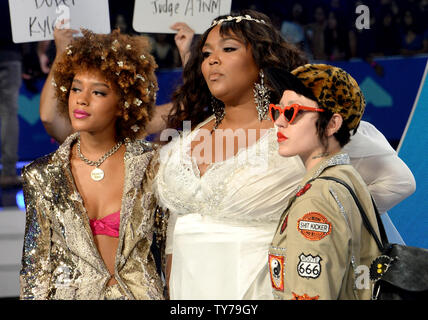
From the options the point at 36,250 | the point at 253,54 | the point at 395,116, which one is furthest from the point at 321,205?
the point at 395,116

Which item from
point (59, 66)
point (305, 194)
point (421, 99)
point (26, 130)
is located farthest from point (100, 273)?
point (26, 130)

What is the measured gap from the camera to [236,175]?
8.18 ft

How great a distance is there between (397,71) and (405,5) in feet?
1.98

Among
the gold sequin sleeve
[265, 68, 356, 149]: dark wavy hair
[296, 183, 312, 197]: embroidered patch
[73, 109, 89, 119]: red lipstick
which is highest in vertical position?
[265, 68, 356, 149]: dark wavy hair

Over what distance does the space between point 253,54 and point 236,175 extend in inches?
19.2

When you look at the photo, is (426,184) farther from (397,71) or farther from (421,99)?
(397,71)

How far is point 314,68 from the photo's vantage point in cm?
209

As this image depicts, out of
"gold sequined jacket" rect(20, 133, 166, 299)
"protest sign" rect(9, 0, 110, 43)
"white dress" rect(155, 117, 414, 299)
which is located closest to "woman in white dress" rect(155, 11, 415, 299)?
"white dress" rect(155, 117, 414, 299)

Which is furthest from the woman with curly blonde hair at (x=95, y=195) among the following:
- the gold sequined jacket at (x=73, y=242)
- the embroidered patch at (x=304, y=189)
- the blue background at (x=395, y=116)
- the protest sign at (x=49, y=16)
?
the embroidered patch at (x=304, y=189)

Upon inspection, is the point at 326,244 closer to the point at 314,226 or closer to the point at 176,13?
the point at 314,226

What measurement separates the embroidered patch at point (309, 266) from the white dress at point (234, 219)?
2.00 feet

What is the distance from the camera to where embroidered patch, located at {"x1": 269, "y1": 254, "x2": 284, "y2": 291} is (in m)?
1.98

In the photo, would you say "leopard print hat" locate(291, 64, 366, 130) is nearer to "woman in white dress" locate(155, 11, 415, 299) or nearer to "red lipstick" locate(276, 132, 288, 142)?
"red lipstick" locate(276, 132, 288, 142)

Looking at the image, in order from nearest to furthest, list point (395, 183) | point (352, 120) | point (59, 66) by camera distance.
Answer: point (352, 120)
point (395, 183)
point (59, 66)
